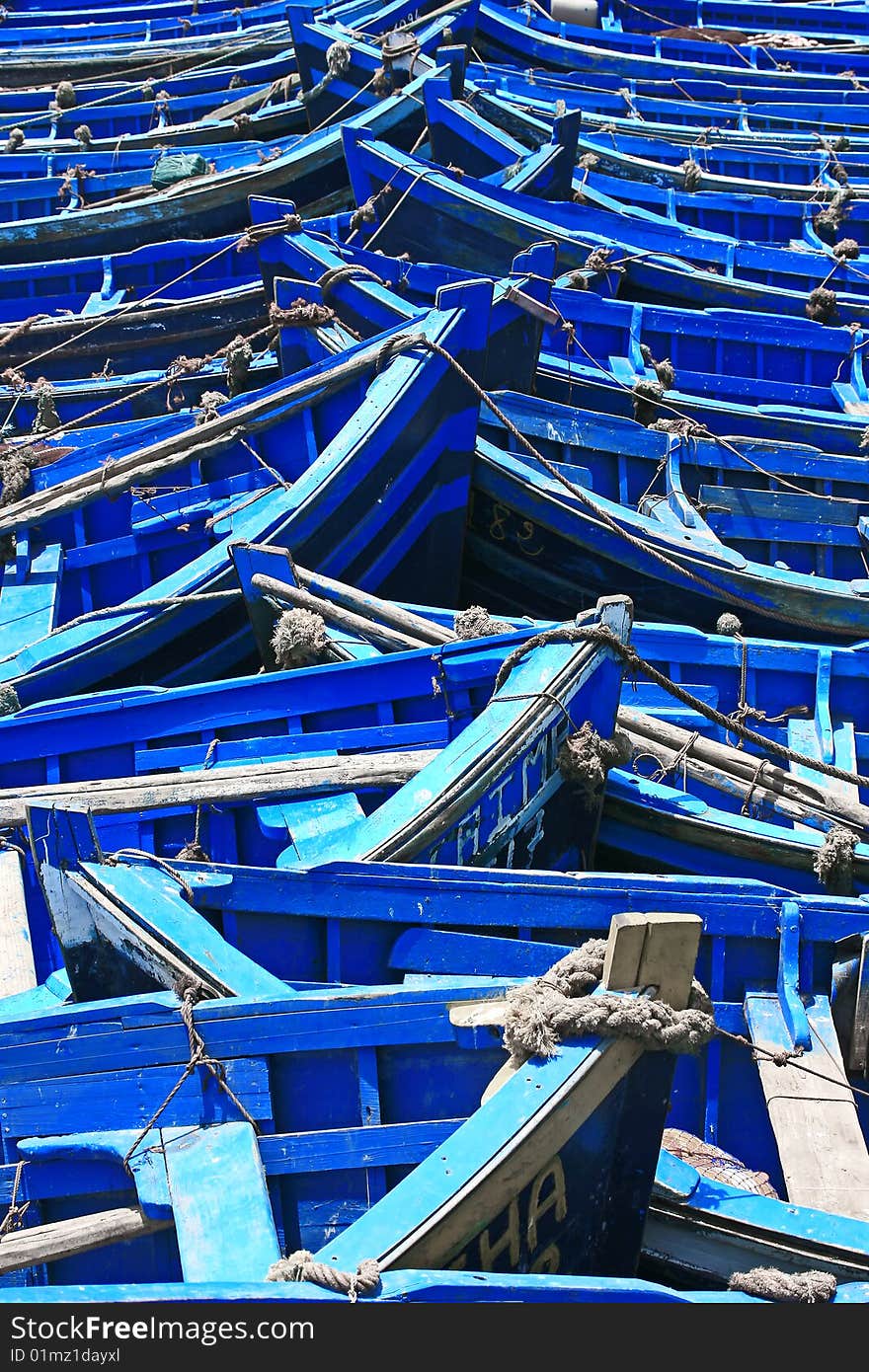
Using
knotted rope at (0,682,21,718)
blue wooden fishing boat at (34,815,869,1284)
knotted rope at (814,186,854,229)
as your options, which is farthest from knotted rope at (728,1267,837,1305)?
knotted rope at (814,186,854,229)

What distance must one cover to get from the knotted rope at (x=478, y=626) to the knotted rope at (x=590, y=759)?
101cm

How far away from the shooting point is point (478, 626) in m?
8.02

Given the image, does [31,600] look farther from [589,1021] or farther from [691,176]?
[691,176]

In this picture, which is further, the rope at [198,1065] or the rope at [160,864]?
the rope at [160,864]

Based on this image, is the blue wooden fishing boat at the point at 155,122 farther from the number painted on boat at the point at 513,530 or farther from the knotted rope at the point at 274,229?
the number painted on boat at the point at 513,530

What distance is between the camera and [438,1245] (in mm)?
4410

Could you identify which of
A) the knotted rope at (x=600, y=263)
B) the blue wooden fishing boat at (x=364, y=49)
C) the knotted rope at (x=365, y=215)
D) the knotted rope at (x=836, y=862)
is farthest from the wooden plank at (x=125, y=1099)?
the blue wooden fishing boat at (x=364, y=49)

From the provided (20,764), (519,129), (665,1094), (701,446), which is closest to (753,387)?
(701,446)

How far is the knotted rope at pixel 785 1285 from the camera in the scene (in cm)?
473

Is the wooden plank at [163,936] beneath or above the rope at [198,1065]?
above

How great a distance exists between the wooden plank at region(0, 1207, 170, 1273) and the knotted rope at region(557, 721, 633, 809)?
2.92 m

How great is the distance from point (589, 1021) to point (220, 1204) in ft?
4.34

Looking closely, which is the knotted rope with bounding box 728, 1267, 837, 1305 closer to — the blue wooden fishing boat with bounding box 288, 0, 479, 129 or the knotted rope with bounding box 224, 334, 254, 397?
the knotted rope with bounding box 224, 334, 254, 397

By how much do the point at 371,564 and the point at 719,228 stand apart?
8.05m
